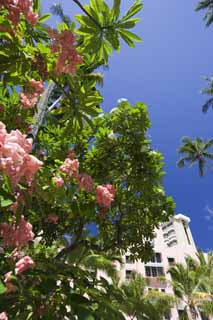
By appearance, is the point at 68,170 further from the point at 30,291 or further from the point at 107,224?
the point at 107,224

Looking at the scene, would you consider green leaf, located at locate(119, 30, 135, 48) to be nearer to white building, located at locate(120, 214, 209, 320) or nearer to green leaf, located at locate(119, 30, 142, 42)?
green leaf, located at locate(119, 30, 142, 42)

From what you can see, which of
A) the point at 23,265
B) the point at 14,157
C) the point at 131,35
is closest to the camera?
the point at 14,157

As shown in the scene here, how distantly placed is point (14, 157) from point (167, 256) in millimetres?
40518

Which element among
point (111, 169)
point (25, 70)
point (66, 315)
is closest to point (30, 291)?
point (66, 315)

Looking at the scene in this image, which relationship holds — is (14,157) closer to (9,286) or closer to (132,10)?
(9,286)

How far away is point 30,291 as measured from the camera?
78.2 inches

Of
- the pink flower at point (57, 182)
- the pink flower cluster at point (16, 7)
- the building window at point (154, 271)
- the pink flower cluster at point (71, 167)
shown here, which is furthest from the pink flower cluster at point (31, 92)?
the building window at point (154, 271)

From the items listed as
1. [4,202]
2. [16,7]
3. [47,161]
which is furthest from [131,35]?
[47,161]

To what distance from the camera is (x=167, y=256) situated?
127ft

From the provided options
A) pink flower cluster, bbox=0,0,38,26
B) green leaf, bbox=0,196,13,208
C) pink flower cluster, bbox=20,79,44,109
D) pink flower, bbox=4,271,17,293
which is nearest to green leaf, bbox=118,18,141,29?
pink flower cluster, bbox=0,0,38,26

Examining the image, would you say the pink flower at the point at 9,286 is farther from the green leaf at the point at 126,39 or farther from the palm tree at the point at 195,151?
the palm tree at the point at 195,151

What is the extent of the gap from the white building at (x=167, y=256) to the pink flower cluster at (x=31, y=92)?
26983 mm

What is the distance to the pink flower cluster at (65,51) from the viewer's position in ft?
8.69

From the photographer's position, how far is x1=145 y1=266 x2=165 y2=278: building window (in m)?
36.3
